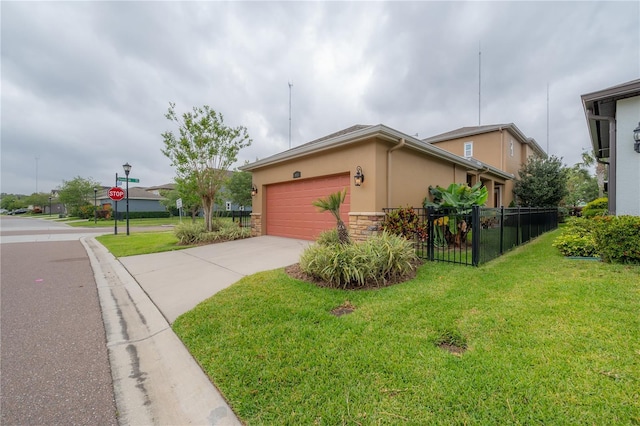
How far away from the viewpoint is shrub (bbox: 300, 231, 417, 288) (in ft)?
14.6

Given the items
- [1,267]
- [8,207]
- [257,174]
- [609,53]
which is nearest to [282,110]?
[257,174]

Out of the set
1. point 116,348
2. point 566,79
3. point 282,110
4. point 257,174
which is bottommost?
point 116,348

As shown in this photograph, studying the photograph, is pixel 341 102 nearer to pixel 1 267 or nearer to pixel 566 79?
pixel 566 79

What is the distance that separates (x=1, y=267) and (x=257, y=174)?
26.8 feet

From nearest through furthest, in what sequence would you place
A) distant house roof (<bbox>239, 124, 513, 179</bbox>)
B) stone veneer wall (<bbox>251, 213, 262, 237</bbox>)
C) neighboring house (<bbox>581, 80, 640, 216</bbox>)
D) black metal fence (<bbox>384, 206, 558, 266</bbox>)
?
1. black metal fence (<bbox>384, 206, 558, 266</bbox>)
2. neighboring house (<bbox>581, 80, 640, 216</bbox>)
3. distant house roof (<bbox>239, 124, 513, 179</bbox>)
4. stone veneer wall (<bbox>251, 213, 262, 237</bbox>)

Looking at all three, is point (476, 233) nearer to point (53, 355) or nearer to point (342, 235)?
point (342, 235)

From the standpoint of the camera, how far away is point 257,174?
38.0 feet

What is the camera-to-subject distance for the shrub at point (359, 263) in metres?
4.45

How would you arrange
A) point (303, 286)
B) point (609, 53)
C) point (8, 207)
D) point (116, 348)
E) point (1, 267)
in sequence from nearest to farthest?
point (116, 348) < point (303, 286) < point (1, 267) < point (609, 53) < point (8, 207)

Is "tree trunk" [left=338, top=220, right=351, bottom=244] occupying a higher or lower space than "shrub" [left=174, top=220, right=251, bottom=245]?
higher

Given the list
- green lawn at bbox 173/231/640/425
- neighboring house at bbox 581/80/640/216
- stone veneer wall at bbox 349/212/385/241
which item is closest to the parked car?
stone veneer wall at bbox 349/212/385/241

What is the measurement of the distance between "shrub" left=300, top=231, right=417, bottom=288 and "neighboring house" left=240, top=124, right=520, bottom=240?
193cm

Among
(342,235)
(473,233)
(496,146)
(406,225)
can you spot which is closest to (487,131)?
(496,146)

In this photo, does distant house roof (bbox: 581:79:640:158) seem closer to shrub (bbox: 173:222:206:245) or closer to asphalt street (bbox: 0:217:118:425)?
asphalt street (bbox: 0:217:118:425)
